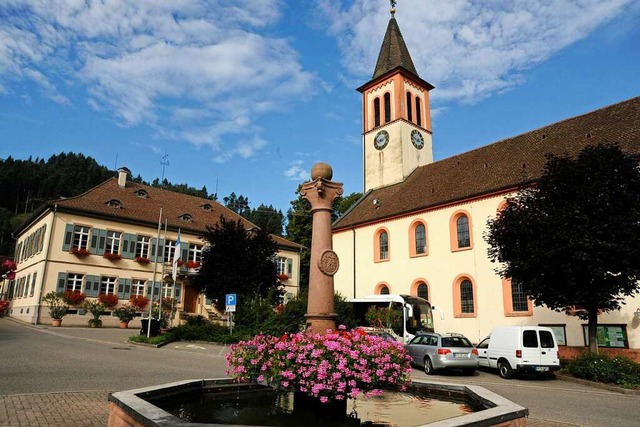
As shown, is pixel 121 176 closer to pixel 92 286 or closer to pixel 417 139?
pixel 92 286

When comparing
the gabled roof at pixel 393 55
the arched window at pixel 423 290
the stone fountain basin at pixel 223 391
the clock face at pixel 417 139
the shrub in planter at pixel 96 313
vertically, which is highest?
the gabled roof at pixel 393 55

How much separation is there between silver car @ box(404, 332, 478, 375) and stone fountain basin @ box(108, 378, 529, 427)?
8331 millimetres

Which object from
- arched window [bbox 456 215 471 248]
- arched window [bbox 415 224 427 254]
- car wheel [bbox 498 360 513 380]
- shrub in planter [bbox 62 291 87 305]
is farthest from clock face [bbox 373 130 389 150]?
shrub in planter [bbox 62 291 87 305]

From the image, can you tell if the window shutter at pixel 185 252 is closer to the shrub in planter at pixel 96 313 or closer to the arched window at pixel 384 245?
the shrub in planter at pixel 96 313

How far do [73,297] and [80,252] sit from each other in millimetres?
3265

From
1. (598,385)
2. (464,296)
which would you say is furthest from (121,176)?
(598,385)

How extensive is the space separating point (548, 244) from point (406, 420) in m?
12.1

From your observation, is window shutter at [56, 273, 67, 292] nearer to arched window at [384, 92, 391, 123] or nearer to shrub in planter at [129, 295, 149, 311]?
shrub in planter at [129, 295, 149, 311]

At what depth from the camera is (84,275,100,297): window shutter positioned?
32125 millimetres

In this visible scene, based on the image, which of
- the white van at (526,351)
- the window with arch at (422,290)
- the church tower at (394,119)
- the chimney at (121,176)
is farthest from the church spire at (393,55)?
the white van at (526,351)

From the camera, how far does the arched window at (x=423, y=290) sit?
1114 inches

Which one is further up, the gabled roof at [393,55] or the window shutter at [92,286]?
the gabled roof at [393,55]

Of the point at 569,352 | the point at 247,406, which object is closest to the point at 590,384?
the point at 569,352

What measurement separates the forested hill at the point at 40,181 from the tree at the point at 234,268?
72.2 meters
